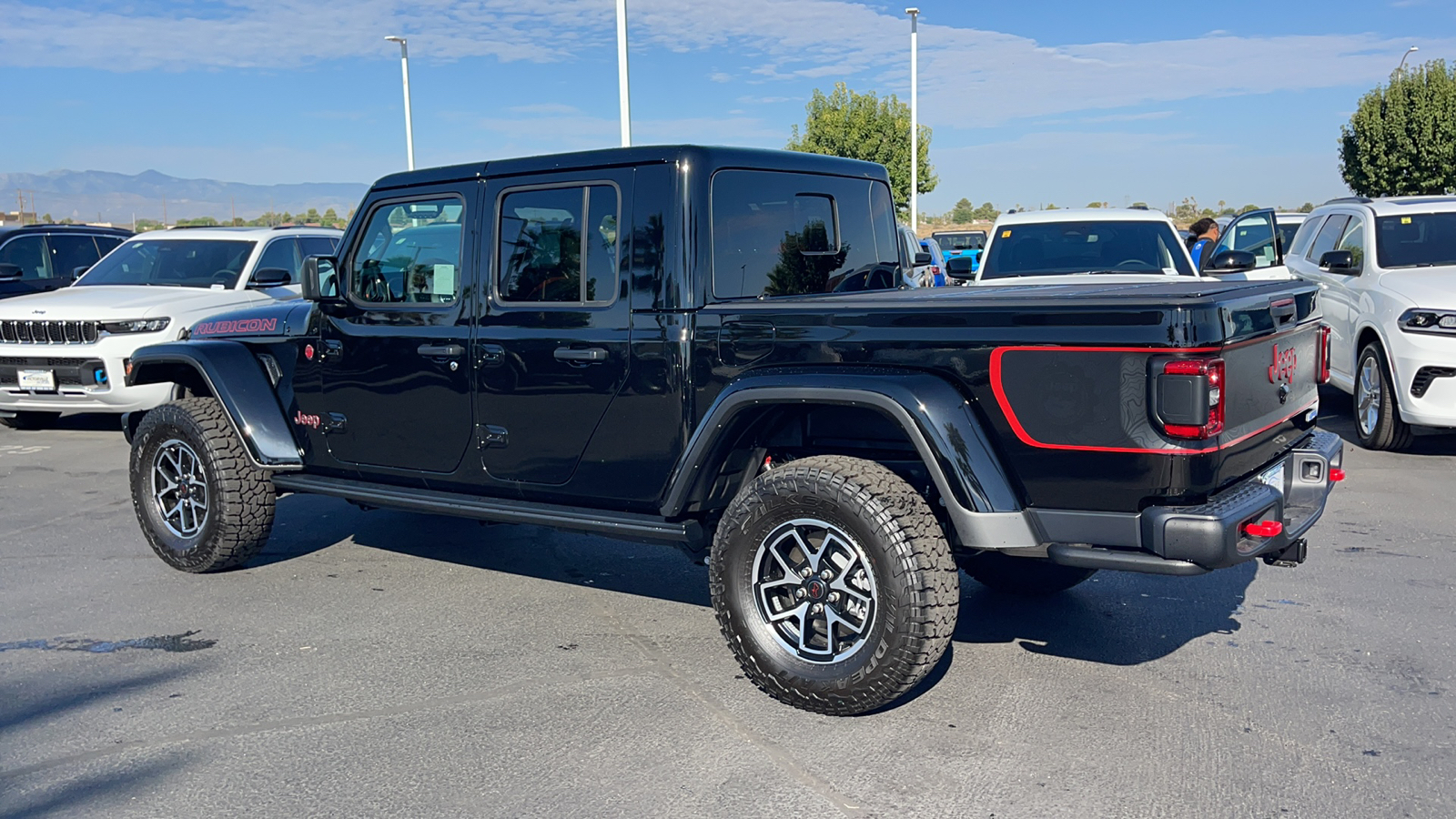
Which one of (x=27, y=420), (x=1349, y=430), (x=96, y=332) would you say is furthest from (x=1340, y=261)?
(x=27, y=420)

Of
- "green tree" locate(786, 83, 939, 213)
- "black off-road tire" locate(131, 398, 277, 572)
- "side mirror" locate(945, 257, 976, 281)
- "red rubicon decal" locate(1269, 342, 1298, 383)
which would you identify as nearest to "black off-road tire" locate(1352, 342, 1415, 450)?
"side mirror" locate(945, 257, 976, 281)

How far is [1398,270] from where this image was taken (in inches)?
343

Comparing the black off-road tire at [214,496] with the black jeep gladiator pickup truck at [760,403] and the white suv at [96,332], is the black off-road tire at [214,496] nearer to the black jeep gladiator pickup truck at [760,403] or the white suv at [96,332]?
the black jeep gladiator pickup truck at [760,403]

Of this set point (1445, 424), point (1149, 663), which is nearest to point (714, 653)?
point (1149, 663)

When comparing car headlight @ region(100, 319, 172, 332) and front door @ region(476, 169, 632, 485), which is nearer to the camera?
front door @ region(476, 169, 632, 485)

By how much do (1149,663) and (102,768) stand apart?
3.64m

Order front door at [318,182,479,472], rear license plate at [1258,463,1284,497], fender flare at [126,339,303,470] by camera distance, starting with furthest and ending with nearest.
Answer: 1. fender flare at [126,339,303,470]
2. front door at [318,182,479,472]
3. rear license plate at [1258,463,1284,497]

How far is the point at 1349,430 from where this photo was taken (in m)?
9.53

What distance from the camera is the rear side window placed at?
4473mm

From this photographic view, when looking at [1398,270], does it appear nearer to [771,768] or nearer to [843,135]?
[771,768]

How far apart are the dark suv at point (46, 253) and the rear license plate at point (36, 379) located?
2.86m

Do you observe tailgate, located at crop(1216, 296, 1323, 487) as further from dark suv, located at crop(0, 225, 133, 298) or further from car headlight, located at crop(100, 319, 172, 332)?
dark suv, located at crop(0, 225, 133, 298)

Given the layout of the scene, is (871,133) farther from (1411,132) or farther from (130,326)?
(130,326)

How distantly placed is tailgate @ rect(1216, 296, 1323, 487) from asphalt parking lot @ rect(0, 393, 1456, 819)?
0.88m
